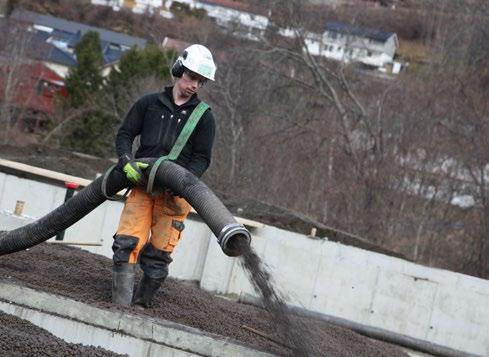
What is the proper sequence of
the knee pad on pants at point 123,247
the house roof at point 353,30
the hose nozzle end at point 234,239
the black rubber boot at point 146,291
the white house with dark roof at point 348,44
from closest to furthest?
the hose nozzle end at point 234,239 → the knee pad on pants at point 123,247 → the black rubber boot at point 146,291 → the white house with dark roof at point 348,44 → the house roof at point 353,30

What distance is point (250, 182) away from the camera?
32250 millimetres

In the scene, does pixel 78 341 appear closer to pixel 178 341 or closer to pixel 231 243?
pixel 178 341

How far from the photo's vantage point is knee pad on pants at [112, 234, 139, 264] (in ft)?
27.4

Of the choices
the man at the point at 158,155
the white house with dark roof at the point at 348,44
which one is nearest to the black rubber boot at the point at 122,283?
the man at the point at 158,155

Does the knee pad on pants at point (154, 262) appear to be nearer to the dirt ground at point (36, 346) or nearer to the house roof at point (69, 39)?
the dirt ground at point (36, 346)

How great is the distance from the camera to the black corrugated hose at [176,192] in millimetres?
7941

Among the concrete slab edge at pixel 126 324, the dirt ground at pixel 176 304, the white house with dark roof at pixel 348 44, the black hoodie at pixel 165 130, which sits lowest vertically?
the concrete slab edge at pixel 126 324

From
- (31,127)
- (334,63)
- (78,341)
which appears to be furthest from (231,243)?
(31,127)

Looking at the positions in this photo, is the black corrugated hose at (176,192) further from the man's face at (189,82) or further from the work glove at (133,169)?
the man's face at (189,82)

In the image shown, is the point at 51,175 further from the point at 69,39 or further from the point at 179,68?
the point at 69,39

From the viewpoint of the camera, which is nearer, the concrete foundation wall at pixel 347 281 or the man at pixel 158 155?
the man at pixel 158 155

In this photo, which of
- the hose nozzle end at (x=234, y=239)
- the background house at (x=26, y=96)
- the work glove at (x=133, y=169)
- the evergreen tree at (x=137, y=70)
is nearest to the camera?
the hose nozzle end at (x=234, y=239)

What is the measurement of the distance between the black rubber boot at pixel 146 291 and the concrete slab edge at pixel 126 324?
588mm

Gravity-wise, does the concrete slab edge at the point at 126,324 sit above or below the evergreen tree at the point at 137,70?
below
